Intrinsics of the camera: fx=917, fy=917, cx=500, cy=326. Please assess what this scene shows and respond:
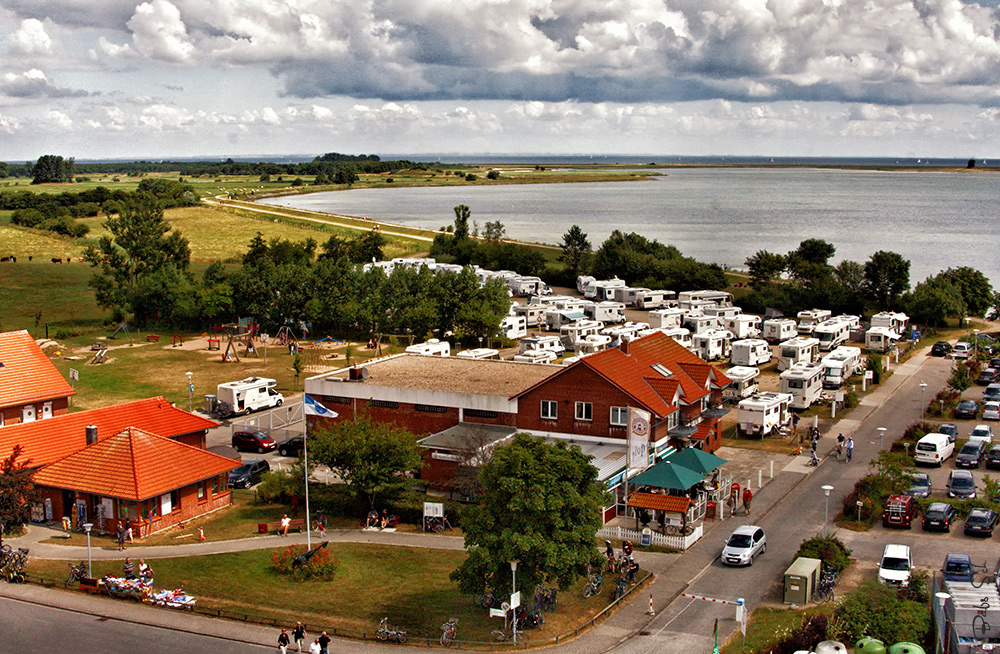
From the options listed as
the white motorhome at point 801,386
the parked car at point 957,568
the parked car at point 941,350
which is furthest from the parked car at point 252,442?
the parked car at point 941,350

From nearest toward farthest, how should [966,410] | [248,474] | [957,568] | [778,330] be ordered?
[957,568] → [248,474] → [966,410] → [778,330]

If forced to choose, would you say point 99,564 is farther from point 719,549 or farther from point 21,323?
point 21,323

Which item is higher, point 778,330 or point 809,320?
point 809,320

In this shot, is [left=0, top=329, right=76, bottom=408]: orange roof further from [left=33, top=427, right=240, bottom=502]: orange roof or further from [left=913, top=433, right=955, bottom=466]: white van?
[left=913, top=433, right=955, bottom=466]: white van

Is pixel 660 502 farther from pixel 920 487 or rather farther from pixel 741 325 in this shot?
pixel 741 325

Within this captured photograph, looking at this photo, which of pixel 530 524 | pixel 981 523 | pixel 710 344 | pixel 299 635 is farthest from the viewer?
pixel 710 344

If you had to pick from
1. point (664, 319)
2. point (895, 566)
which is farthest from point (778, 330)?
point (895, 566)

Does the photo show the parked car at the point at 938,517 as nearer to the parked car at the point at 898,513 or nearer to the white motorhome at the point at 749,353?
the parked car at the point at 898,513

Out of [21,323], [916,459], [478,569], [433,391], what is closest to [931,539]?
[916,459]
